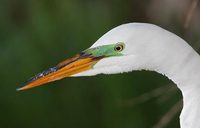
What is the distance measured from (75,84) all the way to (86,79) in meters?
0.06

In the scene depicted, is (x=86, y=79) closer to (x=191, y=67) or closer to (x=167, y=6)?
(x=167, y=6)

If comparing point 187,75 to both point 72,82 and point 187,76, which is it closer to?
point 187,76

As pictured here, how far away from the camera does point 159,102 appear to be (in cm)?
263

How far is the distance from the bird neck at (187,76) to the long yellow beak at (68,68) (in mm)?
199

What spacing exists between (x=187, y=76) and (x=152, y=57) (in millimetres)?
106

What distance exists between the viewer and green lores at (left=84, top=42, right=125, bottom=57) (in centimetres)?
155

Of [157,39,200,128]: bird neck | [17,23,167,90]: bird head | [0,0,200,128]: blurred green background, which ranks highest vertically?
[17,23,167,90]: bird head

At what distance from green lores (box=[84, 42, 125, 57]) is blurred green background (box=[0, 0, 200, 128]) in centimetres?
→ 89

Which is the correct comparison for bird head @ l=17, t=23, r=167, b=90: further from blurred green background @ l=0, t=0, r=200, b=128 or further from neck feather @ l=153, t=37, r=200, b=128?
blurred green background @ l=0, t=0, r=200, b=128

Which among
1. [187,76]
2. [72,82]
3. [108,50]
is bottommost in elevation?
[72,82]

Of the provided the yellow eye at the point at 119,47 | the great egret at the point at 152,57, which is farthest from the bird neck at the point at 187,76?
the yellow eye at the point at 119,47

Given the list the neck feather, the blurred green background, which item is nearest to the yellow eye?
the neck feather

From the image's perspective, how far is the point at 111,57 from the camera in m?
1.60

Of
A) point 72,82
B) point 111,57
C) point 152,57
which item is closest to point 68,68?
point 111,57
